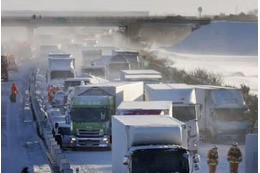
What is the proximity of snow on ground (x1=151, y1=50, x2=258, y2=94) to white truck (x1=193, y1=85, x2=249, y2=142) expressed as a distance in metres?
21.6

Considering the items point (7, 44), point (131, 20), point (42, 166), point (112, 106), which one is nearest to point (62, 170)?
point (42, 166)

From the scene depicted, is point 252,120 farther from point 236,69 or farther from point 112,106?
point 236,69

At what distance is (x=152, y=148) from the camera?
1953 cm

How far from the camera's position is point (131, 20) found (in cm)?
11812

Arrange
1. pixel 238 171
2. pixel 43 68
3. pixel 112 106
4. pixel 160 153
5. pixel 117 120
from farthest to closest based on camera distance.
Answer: pixel 43 68 → pixel 112 106 → pixel 238 171 → pixel 117 120 → pixel 160 153

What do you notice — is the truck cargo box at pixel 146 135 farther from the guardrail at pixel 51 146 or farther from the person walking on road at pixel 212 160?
the person walking on road at pixel 212 160

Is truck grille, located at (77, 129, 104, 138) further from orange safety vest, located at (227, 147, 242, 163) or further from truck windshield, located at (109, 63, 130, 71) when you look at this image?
truck windshield, located at (109, 63, 130, 71)

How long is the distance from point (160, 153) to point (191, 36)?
105 meters

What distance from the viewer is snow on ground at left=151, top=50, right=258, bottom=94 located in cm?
6469

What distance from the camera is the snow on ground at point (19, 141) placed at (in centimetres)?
2480

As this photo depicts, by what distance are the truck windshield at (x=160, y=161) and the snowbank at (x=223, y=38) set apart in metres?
97.0

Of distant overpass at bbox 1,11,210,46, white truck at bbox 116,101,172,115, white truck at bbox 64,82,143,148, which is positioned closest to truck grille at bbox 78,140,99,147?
white truck at bbox 64,82,143,148

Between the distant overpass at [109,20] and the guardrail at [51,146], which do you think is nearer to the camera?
the guardrail at [51,146]

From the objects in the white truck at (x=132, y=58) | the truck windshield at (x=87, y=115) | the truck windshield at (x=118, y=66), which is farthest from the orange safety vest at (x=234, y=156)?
the white truck at (x=132, y=58)
